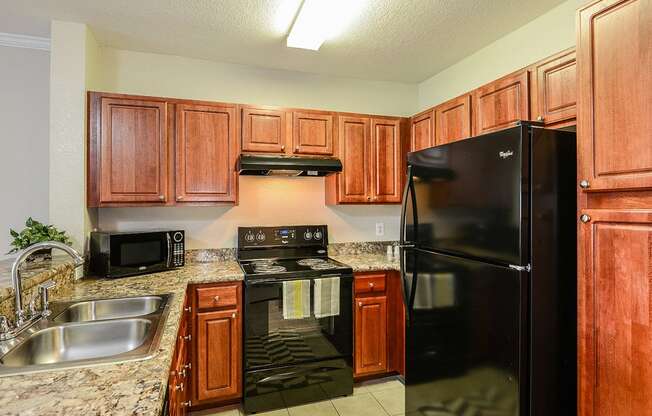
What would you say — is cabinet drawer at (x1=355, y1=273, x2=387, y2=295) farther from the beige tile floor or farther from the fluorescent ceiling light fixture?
the fluorescent ceiling light fixture

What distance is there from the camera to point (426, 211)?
202 centimetres

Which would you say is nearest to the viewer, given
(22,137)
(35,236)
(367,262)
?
(35,236)

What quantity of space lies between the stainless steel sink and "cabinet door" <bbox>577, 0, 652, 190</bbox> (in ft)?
6.52

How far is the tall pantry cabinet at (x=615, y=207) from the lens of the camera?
3.95 feet

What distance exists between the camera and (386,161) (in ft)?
10.0

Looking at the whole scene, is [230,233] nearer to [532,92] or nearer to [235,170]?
[235,170]

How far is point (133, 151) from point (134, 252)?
69 centimetres

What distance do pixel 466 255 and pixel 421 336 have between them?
63 cm

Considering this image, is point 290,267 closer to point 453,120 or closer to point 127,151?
point 127,151

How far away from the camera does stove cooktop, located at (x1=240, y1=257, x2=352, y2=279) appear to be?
7.93 ft

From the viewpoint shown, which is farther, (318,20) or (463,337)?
(318,20)

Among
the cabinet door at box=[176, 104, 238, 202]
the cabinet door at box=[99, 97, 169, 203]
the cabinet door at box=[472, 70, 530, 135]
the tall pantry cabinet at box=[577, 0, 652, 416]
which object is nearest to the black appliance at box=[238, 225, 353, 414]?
the cabinet door at box=[176, 104, 238, 202]

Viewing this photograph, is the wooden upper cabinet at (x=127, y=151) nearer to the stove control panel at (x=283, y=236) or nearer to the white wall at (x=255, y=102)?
the white wall at (x=255, y=102)

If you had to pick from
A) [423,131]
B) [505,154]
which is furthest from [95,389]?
[423,131]
